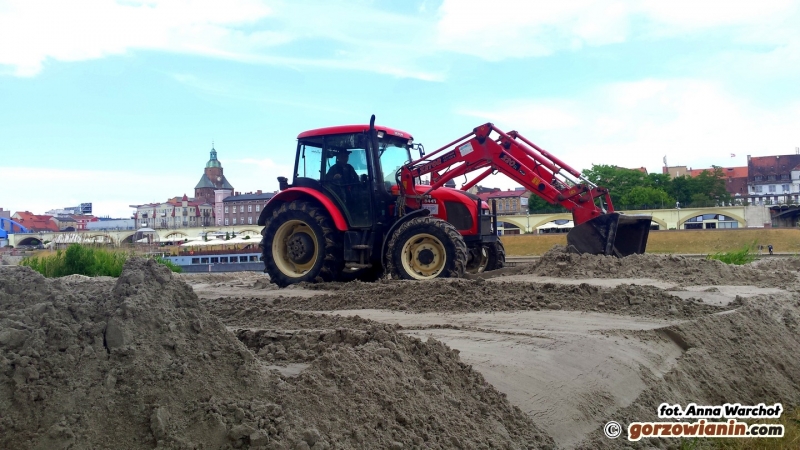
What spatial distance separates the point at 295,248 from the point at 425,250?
8.31ft

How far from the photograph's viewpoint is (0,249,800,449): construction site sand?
3357 millimetres

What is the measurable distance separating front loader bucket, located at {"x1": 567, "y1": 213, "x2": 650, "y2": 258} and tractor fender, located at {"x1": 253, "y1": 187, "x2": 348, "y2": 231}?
12.5 ft

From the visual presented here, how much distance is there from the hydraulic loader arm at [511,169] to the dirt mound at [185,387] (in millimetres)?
7870

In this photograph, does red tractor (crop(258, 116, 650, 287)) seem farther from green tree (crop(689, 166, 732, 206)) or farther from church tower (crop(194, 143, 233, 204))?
church tower (crop(194, 143, 233, 204))

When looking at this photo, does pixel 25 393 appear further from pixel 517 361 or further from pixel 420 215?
pixel 420 215

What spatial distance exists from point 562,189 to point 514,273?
1683 mm

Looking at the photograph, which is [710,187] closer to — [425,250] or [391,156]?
[391,156]

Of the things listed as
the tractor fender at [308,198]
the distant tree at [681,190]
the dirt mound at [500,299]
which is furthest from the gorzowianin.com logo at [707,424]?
the distant tree at [681,190]

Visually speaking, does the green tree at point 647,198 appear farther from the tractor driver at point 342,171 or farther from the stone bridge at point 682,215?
the tractor driver at point 342,171

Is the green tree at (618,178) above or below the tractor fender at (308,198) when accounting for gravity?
above

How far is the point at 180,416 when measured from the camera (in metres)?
3.38

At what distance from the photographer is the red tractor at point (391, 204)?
1198cm

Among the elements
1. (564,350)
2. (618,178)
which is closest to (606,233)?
(564,350)

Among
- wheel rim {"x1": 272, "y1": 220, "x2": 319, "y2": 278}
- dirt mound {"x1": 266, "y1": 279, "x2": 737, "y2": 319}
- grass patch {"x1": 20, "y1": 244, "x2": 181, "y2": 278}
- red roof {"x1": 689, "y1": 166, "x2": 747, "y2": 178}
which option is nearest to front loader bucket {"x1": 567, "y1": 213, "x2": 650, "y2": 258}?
dirt mound {"x1": 266, "y1": 279, "x2": 737, "y2": 319}
